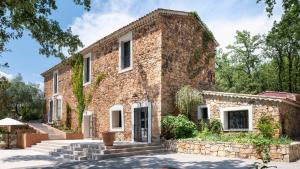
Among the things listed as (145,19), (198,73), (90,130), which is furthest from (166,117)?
(90,130)

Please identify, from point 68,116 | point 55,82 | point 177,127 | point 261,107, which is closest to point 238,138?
point 261,107

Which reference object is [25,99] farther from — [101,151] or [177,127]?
[177,127]

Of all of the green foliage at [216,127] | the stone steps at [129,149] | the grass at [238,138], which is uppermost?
the green foliage at [216,127]

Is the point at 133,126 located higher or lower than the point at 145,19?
lower

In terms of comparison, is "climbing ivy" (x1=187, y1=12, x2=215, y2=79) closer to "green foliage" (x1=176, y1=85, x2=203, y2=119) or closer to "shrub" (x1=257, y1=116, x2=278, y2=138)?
"green foliage" (x1=176, y1=85, x2=203, y2=119)

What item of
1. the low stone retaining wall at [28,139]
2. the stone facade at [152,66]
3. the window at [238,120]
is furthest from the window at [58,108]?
the window at [238,120]

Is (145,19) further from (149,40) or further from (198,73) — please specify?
(198,73)

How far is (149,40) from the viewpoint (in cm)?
1778

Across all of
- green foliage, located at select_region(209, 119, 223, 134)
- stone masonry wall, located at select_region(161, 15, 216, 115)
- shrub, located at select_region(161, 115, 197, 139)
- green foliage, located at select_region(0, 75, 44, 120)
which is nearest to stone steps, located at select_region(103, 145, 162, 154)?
shrub, located at select_region(161, 115, 197, 139)

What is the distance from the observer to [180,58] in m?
17.8

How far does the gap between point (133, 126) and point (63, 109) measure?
10984mm

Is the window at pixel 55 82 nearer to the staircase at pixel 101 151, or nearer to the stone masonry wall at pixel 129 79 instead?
the stone masonry wall at pixel 129 79

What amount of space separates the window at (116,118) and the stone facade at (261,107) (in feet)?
16.5

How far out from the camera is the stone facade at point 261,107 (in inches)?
588
